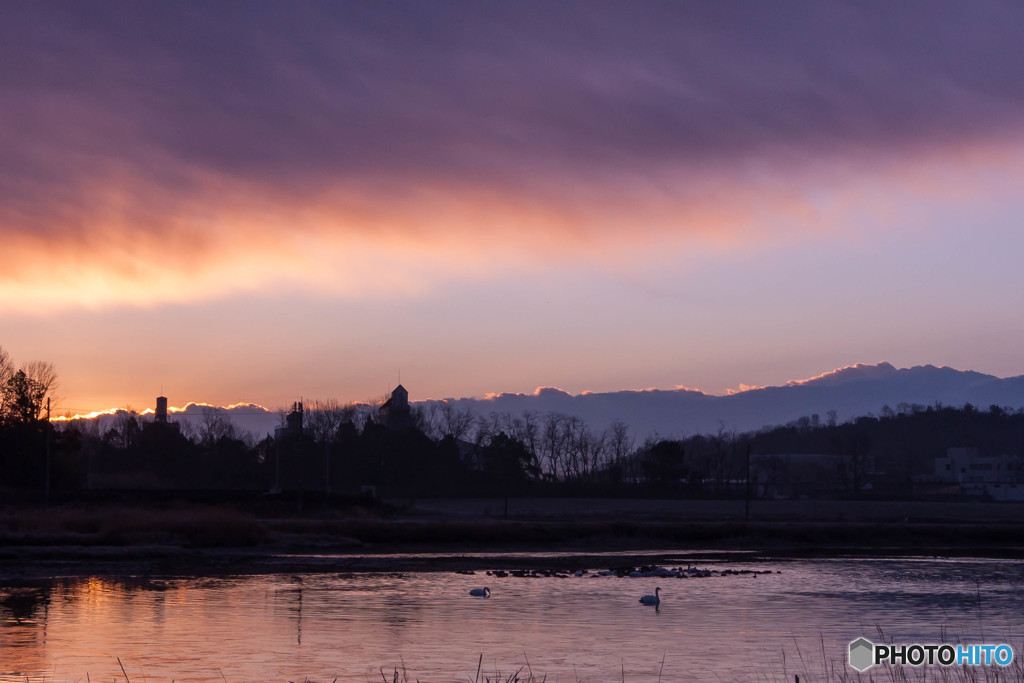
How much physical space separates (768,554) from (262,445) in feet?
309

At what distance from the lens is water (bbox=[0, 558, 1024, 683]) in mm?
21203

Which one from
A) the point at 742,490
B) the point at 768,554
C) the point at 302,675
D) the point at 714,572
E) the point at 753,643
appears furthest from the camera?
the point at 742,490

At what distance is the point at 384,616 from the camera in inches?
1139

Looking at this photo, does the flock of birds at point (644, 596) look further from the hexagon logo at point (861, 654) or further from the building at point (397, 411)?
the building at point (397, 411)

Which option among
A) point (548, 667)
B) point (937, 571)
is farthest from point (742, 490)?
point (548, 667)

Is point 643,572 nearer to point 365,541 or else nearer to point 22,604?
point 365,541

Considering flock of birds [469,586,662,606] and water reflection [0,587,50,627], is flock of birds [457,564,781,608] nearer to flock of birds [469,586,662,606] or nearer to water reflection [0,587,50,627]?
flock of birds [469,586,662,606]

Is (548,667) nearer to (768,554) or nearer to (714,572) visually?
(714,572)

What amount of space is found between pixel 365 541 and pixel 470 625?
3038 cm

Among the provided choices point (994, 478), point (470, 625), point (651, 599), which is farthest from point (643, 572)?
point (994, 478)

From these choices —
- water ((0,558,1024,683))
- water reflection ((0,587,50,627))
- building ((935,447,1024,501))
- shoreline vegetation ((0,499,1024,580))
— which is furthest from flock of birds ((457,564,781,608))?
building ((935,447,1024,501))

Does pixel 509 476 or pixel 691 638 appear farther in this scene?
pixel 509 476

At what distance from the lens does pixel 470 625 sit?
2745 centimetres

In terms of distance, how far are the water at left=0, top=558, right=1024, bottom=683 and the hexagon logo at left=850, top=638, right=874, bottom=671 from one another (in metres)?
0.31
